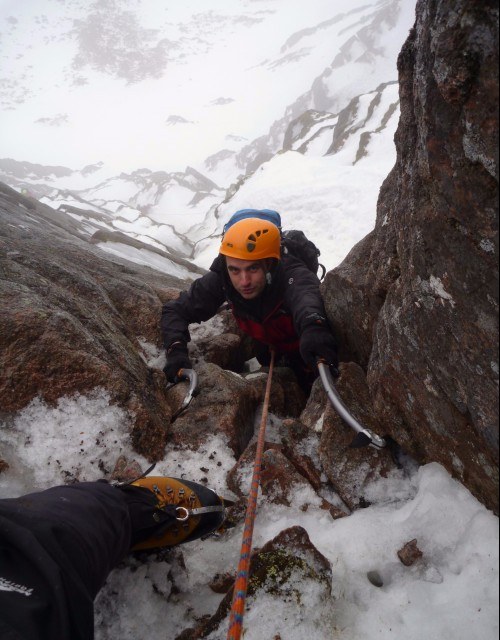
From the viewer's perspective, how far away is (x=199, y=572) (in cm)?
238

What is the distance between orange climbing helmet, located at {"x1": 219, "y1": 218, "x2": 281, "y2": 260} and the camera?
3957mm

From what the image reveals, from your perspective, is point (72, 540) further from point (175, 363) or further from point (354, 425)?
point (175, 363)

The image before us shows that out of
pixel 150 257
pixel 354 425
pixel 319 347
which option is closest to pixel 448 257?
pixel 354 425

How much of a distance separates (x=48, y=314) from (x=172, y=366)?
54.8 inches

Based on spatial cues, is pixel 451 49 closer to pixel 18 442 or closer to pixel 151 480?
pixel 151 480

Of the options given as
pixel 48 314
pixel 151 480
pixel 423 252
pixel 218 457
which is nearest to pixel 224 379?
pixel 218 457

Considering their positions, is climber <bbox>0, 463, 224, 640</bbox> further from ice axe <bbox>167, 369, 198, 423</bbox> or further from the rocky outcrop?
ice axe <bbox>167, 369, 198, 423</bbox>

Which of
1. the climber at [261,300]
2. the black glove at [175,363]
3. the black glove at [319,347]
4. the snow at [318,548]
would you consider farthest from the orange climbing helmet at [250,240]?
the snow at [318,548]

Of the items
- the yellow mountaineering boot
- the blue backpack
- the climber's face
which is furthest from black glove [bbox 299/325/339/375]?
the yellow mountaineering boot

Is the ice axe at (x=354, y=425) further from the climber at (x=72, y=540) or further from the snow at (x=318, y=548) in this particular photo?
the climber at (x=72, y=540)

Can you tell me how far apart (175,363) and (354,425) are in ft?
7.34

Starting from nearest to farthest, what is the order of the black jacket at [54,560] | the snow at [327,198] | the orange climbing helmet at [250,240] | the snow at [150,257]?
the black jacket at [54,560]
the orange climbing helmet at [250,240]
the snow at [150,257]
the snow at [327,198]

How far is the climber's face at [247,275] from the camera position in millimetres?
4051

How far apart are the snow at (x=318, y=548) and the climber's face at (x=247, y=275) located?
5.93ft
